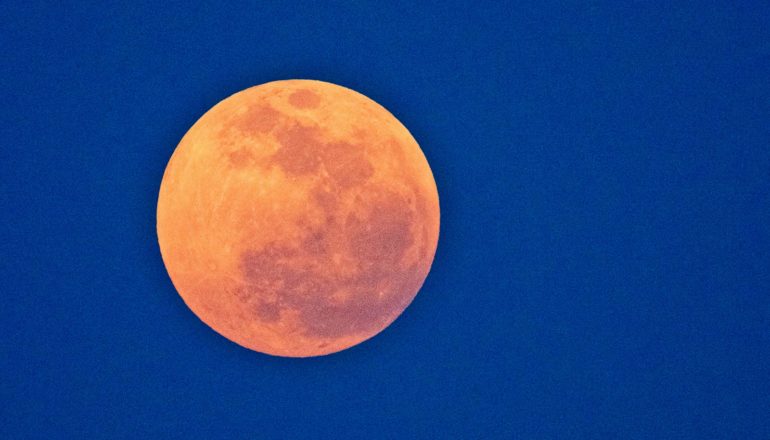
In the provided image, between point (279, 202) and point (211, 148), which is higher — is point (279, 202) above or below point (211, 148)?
below

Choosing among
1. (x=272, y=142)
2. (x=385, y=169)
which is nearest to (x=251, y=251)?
(x=272, y=142)

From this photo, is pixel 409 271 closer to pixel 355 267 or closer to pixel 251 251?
pixel 355 267

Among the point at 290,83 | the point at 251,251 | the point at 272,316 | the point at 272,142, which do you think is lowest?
the point at 272,316

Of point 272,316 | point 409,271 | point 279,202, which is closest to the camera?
point 279,202

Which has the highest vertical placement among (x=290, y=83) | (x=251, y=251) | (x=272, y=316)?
(x=290, y=83)

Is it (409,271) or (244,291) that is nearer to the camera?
(244,291)

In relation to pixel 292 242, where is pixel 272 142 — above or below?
above

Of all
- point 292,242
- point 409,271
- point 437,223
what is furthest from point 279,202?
point 437,223

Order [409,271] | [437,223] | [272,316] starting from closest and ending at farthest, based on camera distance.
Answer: [272,316] < [409,271] < [437,223]

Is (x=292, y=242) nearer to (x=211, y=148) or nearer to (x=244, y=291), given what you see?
(x=244, y=291)
